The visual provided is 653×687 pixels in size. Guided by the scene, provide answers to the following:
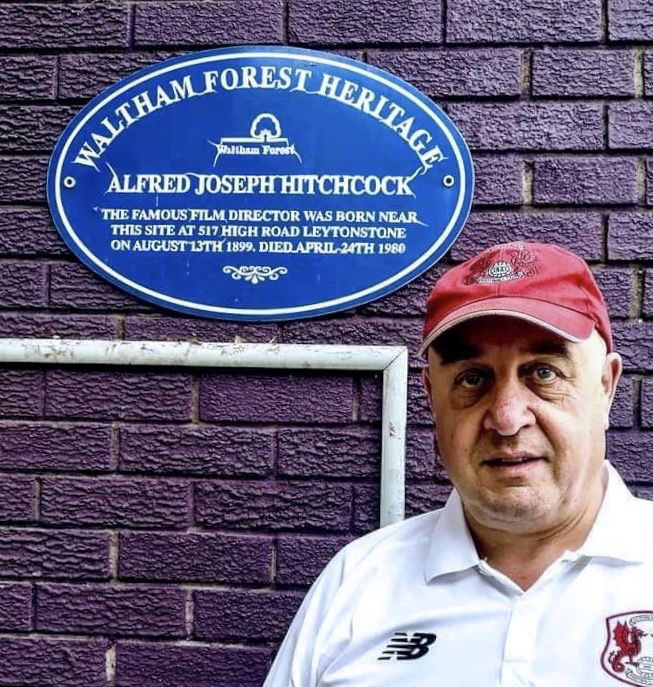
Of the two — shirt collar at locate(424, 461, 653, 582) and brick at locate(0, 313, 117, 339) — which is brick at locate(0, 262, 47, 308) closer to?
brick at locate(0, 313, 117, 339)

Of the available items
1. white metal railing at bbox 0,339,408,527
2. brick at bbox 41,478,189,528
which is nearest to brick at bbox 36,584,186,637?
brick at bbox 41,478,189,528

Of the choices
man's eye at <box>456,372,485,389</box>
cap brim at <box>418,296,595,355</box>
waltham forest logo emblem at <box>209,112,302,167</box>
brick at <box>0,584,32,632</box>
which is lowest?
brick at <box>0,584,32,632</box>

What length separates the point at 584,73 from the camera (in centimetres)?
217

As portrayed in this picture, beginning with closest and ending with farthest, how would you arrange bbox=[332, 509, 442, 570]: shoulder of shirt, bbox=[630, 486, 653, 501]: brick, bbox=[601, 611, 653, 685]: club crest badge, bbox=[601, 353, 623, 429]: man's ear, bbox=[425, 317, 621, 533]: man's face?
1. bbox=[601, 611, 653, 685]: club crest badge
2. bbox=[425, 317, 621, 533]: man's face
3. bbox=[601, 353, 623, 429]: man's ear
4. bbox=[332, 509, 442, 570]: shoulder of shirt
5. bbox=[630, 486, 653, 501]: brick

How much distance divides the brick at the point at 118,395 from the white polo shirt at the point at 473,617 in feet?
2.25

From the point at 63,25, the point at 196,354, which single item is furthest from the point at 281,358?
the point at 63,25

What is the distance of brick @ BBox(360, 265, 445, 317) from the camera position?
219cm

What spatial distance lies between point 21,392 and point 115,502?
0.39 metres

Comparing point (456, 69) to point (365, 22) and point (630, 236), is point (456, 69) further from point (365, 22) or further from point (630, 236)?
point (630, 236)

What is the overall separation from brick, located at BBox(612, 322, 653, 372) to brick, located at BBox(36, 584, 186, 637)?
1.30m

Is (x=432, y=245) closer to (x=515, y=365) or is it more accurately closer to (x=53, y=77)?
(x=515, y=365)

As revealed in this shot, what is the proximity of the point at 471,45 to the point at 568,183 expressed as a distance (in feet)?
1.45

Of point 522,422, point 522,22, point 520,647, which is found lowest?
point 520,647

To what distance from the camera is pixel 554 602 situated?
154cm
